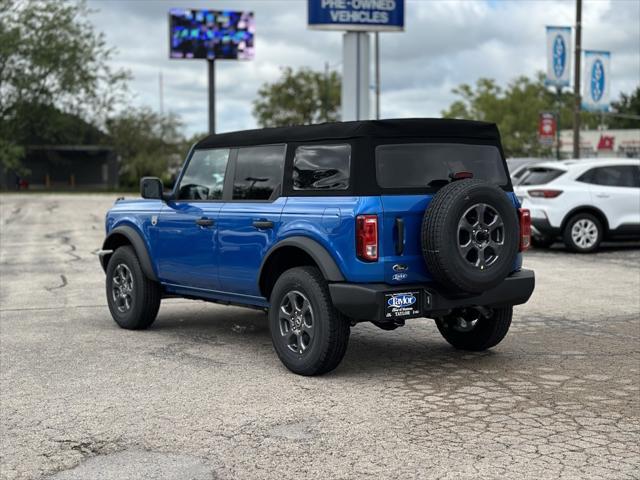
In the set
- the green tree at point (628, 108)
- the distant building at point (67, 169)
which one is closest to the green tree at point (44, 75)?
the distant building at point (67, 169)

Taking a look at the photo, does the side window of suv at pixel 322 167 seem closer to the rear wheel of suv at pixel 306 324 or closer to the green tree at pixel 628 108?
the rear wheel of suv at pixel 306 324

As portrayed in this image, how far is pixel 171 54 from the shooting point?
1884 inches

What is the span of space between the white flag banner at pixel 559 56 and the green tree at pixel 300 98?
163ft

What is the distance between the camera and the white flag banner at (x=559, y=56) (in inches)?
1161

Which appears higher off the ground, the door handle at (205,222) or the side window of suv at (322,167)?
the side window of suv at (322,167)

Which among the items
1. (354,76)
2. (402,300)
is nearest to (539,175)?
(402,300)

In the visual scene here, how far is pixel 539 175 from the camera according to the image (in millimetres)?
17234

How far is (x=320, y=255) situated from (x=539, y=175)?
11271 mm

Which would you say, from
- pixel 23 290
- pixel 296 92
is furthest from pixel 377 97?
pixel 23 290

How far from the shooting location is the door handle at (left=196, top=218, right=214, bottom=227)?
8047mm

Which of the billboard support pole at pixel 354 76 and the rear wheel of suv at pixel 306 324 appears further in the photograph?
the billboard support pole at pixel 354 76

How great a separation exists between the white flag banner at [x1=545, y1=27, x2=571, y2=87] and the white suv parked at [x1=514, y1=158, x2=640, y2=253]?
13436mm

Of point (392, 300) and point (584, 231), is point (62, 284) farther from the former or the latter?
point (584, 231)

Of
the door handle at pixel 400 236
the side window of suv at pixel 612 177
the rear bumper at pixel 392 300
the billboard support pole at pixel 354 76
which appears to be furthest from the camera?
the billboard support pole at pixel 354 76
